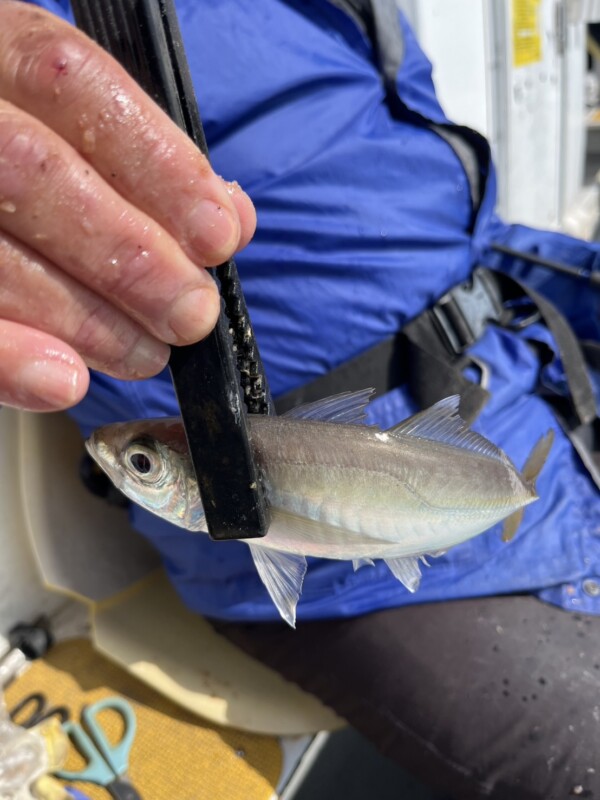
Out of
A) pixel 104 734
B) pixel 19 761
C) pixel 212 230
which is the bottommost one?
pixel 104 734

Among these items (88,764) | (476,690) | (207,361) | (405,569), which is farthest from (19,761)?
(207,361)

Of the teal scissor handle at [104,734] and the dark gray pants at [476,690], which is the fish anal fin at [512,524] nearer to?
the dark gray pants at [476,690]

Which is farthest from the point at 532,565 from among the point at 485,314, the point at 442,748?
the point at 485,314

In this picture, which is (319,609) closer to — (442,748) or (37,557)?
(442,748)

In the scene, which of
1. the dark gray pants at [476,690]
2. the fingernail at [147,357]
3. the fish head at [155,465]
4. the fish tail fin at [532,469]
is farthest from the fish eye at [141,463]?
the dark gray pants at [476,690]

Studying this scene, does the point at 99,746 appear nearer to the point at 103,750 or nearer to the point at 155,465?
the point at 103,750
